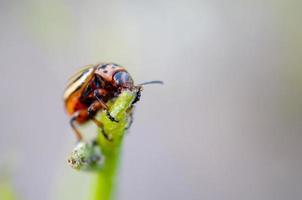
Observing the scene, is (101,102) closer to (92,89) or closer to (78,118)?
(92,89)

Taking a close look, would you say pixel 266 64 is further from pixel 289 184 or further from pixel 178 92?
pixel 289 184

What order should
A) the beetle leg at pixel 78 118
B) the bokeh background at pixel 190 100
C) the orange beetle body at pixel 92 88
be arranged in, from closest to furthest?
the orange beetle body at pixel 92 88 < the beetle leg at pixel 78 118 < the bokeh background at pixel 190 100

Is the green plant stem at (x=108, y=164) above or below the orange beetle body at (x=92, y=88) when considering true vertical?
below

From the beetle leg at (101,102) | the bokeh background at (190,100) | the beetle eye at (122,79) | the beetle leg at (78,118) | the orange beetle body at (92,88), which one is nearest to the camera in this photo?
the beetle leg at (101,102)

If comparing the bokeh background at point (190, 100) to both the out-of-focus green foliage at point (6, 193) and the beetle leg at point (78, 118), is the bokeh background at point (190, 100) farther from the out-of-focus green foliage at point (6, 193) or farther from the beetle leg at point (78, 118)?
the out-of-focus green foliage at point (6, 193)

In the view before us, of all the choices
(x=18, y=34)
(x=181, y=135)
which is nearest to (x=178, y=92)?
(x=181, y=135)

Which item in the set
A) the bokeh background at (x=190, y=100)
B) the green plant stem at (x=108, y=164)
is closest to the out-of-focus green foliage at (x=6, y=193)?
the green plant stem at (x=108, y=164)

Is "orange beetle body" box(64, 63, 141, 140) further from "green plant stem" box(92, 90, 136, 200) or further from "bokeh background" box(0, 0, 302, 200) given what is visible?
"bokeh background" box(0, 0, 302, 200)
